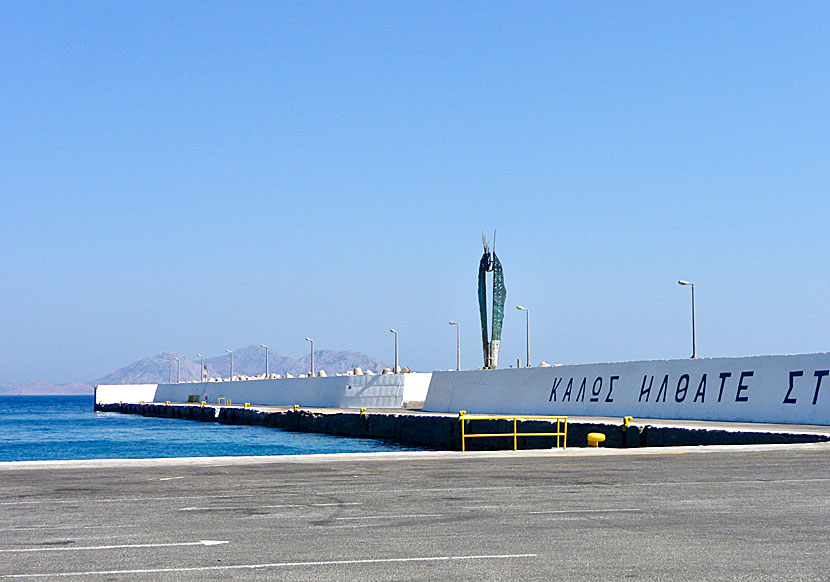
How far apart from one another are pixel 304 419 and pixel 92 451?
17909 mm

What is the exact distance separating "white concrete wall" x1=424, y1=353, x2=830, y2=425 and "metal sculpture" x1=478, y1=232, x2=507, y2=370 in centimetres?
2007

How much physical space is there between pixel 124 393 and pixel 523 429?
15350cm

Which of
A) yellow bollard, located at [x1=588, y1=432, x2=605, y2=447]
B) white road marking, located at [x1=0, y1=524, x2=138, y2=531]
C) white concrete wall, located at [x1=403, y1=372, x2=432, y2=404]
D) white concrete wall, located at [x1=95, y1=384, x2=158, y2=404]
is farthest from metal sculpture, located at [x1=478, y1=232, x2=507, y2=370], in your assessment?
white concrete wall, located at [x1=95, y1=384, x2=158, y2=404]

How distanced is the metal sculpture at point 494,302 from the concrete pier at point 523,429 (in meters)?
9.92

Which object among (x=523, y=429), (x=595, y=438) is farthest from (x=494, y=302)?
(x=595, y=438)

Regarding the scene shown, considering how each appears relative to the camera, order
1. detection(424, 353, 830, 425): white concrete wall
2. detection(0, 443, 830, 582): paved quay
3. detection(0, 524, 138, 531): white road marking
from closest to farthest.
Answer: detection(0, 443, 830, 582): paved quay → detection(0, 524, 138, 531): white road marking → detection(424, 353, 830, 425): white concrete wall

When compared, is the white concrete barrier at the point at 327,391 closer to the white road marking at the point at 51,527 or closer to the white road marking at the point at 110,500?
the white road marking at the point at 110,500

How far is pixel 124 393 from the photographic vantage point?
19200cm

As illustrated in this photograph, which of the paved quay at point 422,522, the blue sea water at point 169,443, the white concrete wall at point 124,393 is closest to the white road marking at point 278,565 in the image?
the paved quay at point 422,522

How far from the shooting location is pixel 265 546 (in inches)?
498

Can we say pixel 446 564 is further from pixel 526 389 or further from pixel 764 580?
pixel 526 389

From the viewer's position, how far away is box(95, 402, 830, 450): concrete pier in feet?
116

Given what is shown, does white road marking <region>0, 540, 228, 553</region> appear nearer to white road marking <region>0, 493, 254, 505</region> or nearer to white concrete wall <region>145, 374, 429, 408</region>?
white road marking <region>0, 493, 254, 505</region>

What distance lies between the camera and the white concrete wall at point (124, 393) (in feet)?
619
